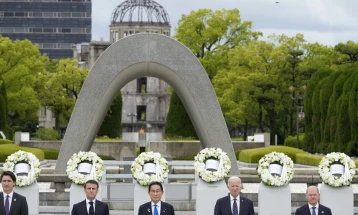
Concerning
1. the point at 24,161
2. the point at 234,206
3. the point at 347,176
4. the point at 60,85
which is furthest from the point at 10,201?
the point at 60,85

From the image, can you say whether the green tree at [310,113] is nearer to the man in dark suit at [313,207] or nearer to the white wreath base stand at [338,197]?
the white wreath base stand at [338,197]

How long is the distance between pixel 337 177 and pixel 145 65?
9.12 meters

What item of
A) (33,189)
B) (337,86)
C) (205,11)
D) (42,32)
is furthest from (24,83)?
(42,32)

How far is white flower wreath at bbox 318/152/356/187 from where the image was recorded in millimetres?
17812

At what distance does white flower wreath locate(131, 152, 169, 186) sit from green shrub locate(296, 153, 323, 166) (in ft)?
59.9

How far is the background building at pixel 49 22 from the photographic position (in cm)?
14725

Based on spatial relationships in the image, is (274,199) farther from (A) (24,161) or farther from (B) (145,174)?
(A) (24,161)

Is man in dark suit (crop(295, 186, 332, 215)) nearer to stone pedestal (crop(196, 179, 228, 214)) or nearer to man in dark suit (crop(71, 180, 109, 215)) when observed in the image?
man in dark suit (crop(71, 180, 109, 215))

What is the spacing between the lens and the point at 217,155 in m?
18.7

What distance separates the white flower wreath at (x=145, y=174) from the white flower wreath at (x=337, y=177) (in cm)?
283

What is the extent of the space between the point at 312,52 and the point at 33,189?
44922 mm

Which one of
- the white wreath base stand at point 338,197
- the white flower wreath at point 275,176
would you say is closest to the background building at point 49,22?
the white flower wreath at point 275,176

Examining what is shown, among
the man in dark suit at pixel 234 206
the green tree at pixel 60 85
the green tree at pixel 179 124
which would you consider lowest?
the man in dark suit at pixel 234 206

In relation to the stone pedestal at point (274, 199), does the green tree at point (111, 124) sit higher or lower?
higher
